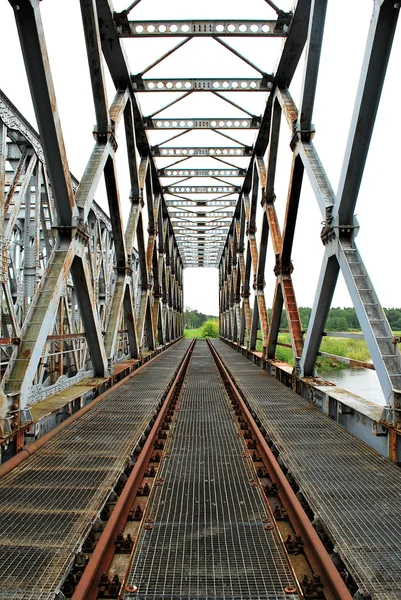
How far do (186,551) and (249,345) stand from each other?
12.5 meters

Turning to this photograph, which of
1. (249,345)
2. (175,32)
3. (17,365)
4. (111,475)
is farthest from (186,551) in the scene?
(249,345)

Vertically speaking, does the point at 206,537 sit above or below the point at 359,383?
above

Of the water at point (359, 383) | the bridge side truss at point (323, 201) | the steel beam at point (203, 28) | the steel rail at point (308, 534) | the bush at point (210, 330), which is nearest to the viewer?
the steel rail at point (308, 534)

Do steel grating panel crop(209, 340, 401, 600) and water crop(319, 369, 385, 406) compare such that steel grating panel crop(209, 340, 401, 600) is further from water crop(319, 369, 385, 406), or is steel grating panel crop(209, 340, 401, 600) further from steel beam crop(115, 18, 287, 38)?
water crop(319, 369, 385, 406)

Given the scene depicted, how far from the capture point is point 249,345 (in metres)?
15.0

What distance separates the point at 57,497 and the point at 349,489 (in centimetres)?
252

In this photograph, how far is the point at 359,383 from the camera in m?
21.8

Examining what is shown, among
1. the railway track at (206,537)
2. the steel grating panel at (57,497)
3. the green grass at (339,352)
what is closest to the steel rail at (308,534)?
the railway track at (206,537)

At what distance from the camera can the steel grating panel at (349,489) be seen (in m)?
2.43

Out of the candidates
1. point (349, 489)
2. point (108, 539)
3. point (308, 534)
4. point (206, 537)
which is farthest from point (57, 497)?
point (349, 489)

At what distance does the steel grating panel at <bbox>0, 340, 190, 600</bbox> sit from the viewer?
2387 mm

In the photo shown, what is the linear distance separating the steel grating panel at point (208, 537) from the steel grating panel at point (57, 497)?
471 mm

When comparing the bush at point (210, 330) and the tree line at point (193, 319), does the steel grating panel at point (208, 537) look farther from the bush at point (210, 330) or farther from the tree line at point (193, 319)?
the tree line at point (193, 319)

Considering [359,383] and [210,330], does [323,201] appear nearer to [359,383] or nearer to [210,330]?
[359,383]
